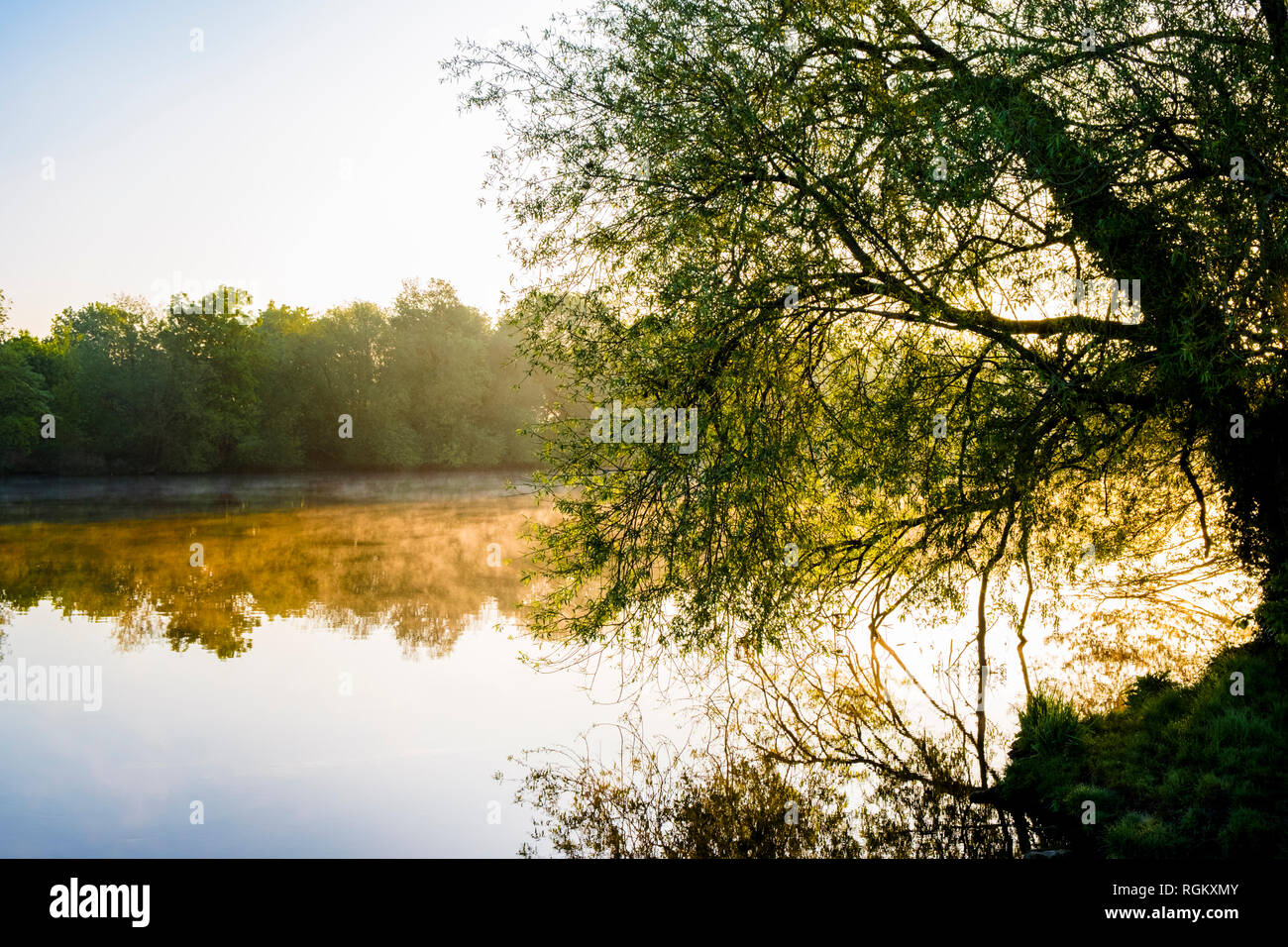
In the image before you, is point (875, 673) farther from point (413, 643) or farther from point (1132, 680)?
point (413, 643)

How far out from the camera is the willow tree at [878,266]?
8.40 m

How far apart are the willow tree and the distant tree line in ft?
139

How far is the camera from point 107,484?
48.7 metres

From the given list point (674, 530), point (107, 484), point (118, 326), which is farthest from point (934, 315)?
point (118, 326)

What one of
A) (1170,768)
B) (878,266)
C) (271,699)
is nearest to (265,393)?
(271,699)

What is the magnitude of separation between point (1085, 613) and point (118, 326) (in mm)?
51196

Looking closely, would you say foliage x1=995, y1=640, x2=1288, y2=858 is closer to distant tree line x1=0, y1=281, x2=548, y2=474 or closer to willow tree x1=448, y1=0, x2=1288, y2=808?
willow tree x1=448, y1=0, x2=1288, y2=808

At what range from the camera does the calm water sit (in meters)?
9.81

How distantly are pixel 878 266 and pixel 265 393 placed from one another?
2014 inches

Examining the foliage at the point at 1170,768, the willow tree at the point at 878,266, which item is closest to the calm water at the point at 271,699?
the willow tree at the point at 878,266

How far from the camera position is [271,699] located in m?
14.0

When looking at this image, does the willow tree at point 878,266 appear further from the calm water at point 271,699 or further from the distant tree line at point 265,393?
the distant tree line at point 265,393

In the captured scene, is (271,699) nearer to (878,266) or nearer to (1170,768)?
(878,266)
